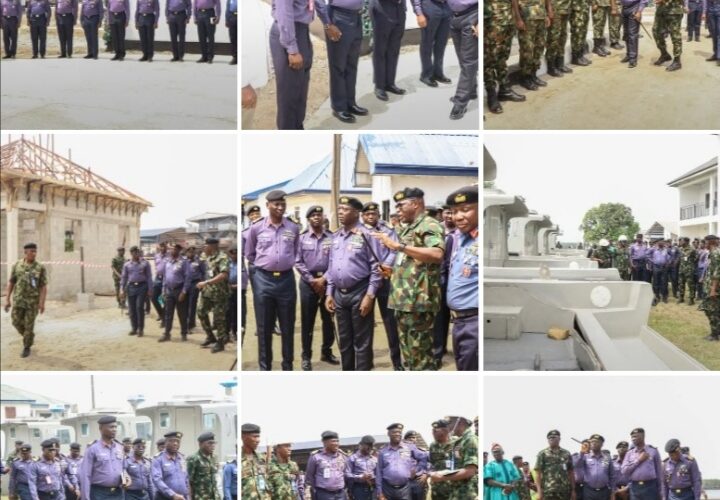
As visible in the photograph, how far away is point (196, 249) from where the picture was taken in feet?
11.0

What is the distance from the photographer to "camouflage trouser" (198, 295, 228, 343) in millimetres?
3338

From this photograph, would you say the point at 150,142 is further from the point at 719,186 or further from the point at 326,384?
the point at 719,186

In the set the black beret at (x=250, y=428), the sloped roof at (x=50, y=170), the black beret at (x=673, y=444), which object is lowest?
the black beret at (x=673, y=444)

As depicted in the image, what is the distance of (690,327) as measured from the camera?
3.17 meters

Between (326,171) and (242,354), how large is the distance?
0.93 metres

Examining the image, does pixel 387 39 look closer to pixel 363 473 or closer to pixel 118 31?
pixel 118 31

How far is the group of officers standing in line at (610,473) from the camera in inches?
129

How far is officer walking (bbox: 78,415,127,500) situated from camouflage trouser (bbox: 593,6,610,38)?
294 cm

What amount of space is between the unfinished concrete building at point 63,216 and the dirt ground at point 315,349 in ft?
2.37

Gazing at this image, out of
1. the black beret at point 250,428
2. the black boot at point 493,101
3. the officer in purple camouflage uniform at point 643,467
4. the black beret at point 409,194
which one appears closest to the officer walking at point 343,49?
the black beret at point 409,194

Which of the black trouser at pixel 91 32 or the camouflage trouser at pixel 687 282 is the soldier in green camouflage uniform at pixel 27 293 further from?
the camouflage trouser at pixel 687 282

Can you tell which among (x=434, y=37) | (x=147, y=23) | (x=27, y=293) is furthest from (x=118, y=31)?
(x=434, y=37)

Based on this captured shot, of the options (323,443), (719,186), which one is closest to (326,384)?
(323,443)

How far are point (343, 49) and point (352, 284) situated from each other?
106 centimetres
